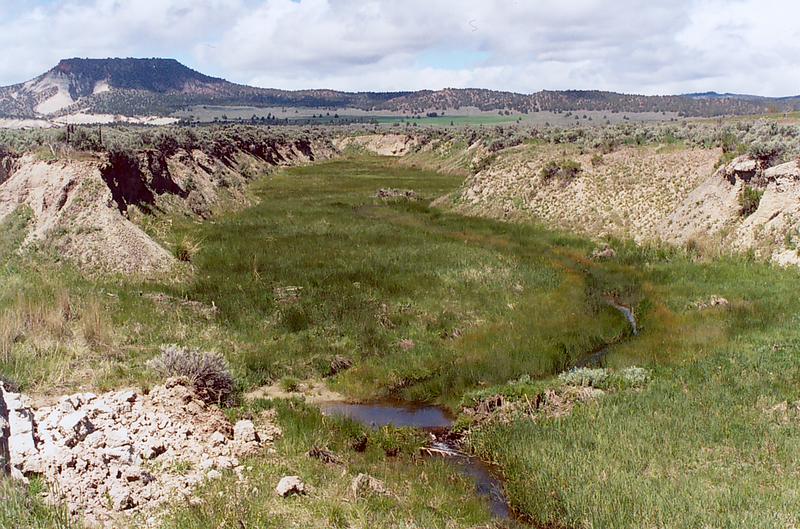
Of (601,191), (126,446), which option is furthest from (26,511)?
(601,191)

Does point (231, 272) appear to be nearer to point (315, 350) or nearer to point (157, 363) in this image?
point (315, 350)

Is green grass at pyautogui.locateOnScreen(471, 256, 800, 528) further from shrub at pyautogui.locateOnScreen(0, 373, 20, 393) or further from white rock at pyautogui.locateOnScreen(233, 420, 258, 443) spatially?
shrub at pyautogui.locateOnScreen(0, 373, 20, 393)

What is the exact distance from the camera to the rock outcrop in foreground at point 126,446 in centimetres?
950

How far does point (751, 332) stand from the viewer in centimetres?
→ 1983

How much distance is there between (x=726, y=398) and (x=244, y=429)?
1230 centimetres

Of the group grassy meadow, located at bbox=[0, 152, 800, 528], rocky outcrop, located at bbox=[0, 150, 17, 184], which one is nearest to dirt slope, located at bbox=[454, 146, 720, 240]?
grassy meadow, located at bbox=[0, 152, 800, 528]

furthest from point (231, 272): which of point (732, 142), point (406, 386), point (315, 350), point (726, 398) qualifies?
point (732, 142)

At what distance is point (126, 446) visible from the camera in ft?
35.3

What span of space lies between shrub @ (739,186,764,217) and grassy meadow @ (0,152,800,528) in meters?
4.91

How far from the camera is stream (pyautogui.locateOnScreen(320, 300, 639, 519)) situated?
1221 centimetres

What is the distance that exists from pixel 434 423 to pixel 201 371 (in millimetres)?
6643

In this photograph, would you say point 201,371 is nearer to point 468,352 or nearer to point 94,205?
point 468,352

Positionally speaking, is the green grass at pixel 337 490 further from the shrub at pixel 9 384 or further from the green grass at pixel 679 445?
the shrub at pixel 9 384

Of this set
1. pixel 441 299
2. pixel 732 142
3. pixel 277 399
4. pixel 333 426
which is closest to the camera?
pixel 333 426
